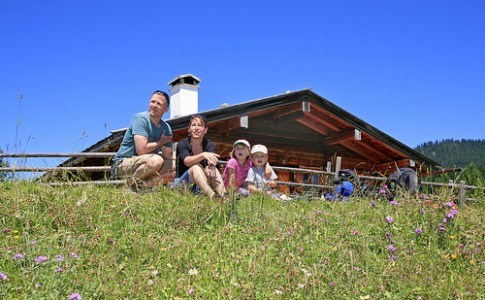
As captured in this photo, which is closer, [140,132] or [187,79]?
[140,132]

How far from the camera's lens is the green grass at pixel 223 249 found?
9.93 feet

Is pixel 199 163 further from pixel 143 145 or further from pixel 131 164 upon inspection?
pixel 131 164

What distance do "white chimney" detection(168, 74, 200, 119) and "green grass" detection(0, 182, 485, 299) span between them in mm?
9154

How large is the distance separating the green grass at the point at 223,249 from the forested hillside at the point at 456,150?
114788mm

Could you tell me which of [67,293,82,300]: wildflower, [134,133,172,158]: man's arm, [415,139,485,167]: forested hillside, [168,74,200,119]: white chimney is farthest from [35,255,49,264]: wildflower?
[415,139,485,167]: forested hillside

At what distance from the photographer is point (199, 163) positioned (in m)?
6.00

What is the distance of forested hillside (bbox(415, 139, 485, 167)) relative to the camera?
379 feet

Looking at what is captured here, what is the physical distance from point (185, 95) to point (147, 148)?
8449 mm

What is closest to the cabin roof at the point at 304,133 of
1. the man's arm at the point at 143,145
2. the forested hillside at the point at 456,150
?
the man's arm at the point at 143,145

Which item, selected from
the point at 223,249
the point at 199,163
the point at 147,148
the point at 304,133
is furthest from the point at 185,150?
the point at 304,133

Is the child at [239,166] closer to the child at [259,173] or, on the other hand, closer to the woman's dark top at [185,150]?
the child at [259,173]

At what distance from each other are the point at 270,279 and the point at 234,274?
25 centimetres

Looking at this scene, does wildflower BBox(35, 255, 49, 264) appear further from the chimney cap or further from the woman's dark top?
the chimney cap

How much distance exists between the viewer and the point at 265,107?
451 inches
